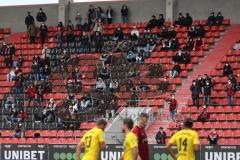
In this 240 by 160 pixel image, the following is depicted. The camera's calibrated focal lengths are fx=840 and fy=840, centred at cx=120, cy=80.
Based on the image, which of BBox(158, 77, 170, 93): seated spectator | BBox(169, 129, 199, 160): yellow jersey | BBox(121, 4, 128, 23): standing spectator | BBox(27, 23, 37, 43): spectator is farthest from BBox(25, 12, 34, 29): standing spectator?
BBox(169, 129, 199, 160): yellow jersey

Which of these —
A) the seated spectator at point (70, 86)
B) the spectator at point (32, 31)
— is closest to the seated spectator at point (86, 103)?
the seated spectator at point (70, 86)

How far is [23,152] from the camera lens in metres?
31.0

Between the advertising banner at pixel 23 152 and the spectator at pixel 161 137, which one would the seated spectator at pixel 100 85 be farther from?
the advertising banner at pixel 23 152

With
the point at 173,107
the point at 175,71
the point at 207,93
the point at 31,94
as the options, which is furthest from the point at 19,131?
the point at 207,93

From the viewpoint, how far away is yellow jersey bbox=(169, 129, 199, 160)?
1730 centimetres

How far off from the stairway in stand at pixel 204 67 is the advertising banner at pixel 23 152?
230 inches

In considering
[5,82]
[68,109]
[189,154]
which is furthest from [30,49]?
[189,154]

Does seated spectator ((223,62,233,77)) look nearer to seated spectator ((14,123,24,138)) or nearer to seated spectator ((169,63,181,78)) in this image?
seated spectator ((169,63,181,78))

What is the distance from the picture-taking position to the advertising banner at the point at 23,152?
100 feet

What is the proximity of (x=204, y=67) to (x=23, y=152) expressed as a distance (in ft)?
39.7

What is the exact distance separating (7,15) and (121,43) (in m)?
10.2

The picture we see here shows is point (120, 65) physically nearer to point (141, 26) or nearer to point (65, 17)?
point (141, 26)

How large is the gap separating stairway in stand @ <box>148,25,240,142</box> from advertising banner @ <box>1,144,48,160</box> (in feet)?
19.1

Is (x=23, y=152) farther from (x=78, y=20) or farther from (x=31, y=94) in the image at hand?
(x=78, y=20)
